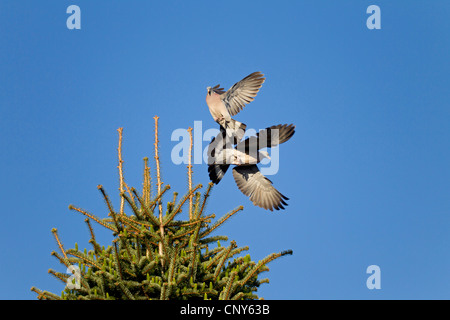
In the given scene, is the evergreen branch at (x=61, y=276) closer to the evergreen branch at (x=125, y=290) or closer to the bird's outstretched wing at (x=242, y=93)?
the evergreen branch at (x=125, y=290)

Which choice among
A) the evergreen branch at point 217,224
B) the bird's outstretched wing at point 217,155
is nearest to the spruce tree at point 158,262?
the evergreen branch at point 217,224

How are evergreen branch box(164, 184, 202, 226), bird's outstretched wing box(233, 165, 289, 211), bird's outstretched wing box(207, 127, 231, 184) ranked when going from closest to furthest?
evergreen branch box(164, 184, 202, 226) < bird's outstretched wing box(207, 127, 231, 184) < bird's outstretched wing box(233, 165, 289, 211)

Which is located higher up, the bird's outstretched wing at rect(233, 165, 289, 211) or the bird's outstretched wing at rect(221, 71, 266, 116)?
the bird's outstretched wing at rect(221, 71, 266, 116)

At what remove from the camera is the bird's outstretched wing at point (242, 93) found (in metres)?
7.55

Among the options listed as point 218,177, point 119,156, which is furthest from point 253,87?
point 119,156

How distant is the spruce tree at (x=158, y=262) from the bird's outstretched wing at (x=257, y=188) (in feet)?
6.54

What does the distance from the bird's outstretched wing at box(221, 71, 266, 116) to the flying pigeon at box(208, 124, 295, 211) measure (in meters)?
0.41

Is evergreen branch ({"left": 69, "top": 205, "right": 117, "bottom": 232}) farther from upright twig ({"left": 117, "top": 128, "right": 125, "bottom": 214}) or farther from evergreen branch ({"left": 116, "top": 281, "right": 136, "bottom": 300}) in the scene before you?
evergreen branch ({"left": 116, "top": 281, "right": 136, "bottom": 300})

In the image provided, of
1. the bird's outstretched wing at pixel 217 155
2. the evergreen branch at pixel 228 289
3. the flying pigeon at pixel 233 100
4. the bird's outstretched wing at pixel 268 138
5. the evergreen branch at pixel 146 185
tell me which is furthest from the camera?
the bird's outstretched wing at pixel 268 138

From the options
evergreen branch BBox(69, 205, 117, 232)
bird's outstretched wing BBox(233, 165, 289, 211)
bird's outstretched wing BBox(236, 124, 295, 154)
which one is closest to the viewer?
evergreen branch BBox(69, 205, 117, 232)

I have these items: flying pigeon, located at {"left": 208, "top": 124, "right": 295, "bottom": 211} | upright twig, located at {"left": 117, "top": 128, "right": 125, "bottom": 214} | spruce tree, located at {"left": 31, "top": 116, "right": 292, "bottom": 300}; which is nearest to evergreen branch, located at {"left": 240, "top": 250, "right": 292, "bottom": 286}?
spruce tree, located at {"left": 31, "top": 116, "right": 292, "bottom": 300}

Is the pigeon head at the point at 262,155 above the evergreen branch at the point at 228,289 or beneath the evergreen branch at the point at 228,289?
above

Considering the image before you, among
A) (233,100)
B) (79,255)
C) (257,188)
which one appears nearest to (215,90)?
(233,100)

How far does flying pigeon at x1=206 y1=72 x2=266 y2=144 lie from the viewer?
7441 millimetres
